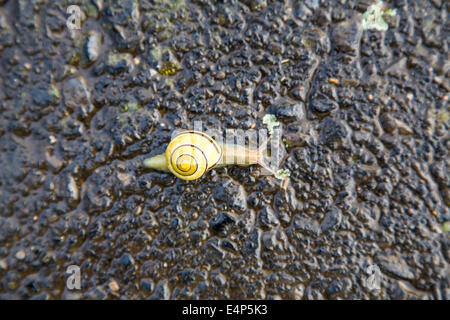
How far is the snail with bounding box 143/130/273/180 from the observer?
1731 mm

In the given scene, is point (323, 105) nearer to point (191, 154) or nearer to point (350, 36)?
point (350, 36)

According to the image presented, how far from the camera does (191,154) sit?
67.2 inches

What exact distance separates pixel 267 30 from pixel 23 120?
4.93 feet

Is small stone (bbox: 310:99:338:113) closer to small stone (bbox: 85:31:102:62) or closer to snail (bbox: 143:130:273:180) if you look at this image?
snail (bbox: 143:130:273:180)

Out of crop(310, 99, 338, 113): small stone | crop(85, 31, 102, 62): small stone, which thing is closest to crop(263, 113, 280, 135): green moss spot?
crop(310, 99, 338, 113): small stone

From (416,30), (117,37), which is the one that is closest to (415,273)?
(416,30)

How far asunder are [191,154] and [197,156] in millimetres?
35

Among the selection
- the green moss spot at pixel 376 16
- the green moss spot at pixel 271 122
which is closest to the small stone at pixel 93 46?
the green moss spot at pixel 271 122

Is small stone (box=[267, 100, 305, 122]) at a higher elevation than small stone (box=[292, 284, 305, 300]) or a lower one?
higher

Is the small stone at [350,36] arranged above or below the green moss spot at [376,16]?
below

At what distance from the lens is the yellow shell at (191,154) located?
5.65ft

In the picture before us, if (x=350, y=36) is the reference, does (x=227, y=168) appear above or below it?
below

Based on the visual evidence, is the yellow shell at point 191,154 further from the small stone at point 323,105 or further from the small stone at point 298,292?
the small stone at point 298,292

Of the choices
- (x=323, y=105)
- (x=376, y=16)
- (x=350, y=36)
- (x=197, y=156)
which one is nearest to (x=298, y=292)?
(x=197, y=156)
